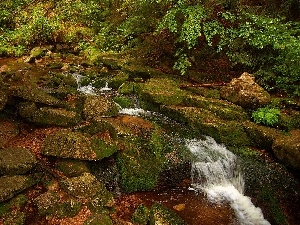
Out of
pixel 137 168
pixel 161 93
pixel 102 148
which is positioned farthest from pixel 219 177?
pixel 161 93

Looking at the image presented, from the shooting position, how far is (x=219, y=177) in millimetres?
7102

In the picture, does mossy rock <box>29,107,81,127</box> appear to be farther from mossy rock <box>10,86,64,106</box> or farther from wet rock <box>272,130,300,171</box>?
wet rock <box>272,130,300,171</box>

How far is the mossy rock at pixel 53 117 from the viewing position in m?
7.02

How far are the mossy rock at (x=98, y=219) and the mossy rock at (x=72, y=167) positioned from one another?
1.13 m

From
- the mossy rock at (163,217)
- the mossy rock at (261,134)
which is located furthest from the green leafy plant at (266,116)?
the mossy rock at (163,217)

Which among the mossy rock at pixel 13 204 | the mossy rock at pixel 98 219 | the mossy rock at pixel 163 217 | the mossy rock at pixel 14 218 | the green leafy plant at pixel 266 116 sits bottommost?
the mossy rock at pixel 14 218

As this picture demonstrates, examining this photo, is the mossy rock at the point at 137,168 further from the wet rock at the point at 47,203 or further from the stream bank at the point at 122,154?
the wet rock at the point at 47,203

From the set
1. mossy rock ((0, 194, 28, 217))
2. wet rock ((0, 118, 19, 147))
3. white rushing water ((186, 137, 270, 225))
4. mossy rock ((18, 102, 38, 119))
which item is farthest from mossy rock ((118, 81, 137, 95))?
mossy rock ((0, 194, 28, 217))

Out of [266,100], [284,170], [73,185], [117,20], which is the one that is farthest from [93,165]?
[117,20]

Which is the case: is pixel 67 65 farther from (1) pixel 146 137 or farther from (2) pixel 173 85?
(1) pixel 146 137

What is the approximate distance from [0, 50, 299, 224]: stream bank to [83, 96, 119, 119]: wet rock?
0.03 meters

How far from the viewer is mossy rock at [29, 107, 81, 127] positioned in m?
7.02

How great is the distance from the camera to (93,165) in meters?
6.45

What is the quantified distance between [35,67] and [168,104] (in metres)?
6.46
